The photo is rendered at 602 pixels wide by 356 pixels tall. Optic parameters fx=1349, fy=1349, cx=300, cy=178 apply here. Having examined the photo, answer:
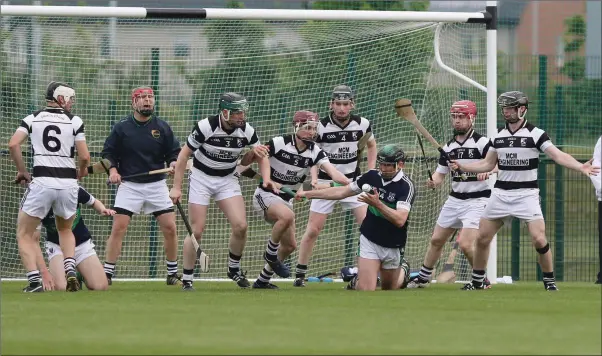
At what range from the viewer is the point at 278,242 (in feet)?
43.6

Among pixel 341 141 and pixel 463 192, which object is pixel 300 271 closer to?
pixel 341 141

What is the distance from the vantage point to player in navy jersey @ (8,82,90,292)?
479 inches

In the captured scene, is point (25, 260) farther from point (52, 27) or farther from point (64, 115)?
point (52, 27)

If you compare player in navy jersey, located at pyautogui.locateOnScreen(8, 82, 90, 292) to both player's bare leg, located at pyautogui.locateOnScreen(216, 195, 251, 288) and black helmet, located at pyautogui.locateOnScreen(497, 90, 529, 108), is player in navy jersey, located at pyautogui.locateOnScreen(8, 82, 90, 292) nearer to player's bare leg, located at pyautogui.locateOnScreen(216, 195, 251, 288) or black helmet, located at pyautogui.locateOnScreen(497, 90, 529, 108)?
player's bare leg, located at pyautogui.locateOnScreen(216, 195, 251, 288)

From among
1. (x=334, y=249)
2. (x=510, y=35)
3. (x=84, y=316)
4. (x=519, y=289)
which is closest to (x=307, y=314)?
(x=84, y=316)

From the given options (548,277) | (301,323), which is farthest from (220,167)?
(301,323)

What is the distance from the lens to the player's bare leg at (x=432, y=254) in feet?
44.4

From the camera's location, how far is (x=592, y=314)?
9.70 metres

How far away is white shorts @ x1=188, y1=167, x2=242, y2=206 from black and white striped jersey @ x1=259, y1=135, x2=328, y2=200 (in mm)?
506

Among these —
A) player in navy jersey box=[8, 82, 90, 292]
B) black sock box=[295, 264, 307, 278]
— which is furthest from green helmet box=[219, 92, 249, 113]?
black sock box=[295, 264, 307, 278]

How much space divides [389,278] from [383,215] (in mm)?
796

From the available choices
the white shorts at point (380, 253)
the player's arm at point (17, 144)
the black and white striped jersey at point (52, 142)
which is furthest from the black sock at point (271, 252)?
the player's arm at point (17, 144)

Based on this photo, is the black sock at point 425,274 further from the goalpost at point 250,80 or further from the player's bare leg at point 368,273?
the goalpost at point 250,80

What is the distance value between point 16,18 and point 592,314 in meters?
8.14
